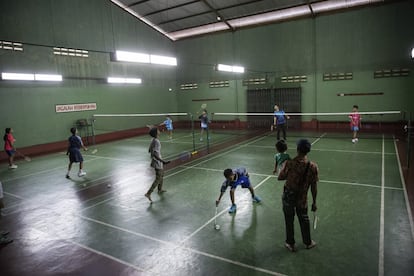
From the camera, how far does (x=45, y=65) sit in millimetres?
17312

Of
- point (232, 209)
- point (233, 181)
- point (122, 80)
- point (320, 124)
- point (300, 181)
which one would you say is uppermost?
point (122, 80)

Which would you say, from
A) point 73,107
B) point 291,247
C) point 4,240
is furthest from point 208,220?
point 73,107

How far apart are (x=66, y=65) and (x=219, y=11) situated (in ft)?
36.1

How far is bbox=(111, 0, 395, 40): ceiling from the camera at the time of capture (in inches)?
747

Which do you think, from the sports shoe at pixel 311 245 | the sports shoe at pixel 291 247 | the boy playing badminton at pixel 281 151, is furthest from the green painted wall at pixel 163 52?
the sports shoe at pixel 311 245

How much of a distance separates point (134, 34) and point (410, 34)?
1865 cm

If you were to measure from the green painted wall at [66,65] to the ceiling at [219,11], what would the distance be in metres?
1.35

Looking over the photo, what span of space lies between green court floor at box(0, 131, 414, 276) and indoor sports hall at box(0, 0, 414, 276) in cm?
5

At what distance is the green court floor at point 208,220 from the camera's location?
500cm

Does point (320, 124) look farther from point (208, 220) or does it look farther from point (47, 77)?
point (47, 77)

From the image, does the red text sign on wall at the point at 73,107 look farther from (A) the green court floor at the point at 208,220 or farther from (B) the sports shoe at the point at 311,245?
(B) the sports shoe at the point at 311,245

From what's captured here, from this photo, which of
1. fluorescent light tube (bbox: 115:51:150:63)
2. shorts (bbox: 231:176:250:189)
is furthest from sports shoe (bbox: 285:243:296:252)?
fluorescent light tube (bbox: 115:51:150:63)

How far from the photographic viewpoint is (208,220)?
6.86m

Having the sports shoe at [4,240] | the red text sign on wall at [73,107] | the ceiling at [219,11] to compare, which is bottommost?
the sports shoe at [4,240]
